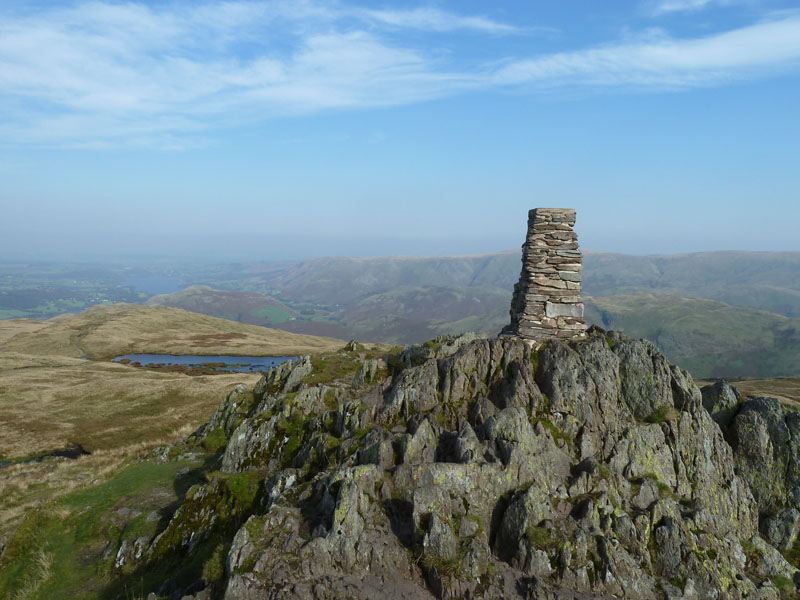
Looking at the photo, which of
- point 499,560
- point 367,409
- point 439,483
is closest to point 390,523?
point 439,483

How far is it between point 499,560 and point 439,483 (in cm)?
439

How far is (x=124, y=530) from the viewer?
28.7 meters

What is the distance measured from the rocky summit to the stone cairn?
2.12 metres

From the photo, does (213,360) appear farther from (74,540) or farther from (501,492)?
(501,492)

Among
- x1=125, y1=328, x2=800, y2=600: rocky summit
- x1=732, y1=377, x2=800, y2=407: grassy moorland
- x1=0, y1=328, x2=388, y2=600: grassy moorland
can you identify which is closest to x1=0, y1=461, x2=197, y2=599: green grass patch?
x1=0, y1=328, x2=388, y2=600: grassy moorland

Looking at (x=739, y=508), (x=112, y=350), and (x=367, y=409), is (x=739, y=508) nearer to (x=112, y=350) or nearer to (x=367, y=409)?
(x=367, y=409)

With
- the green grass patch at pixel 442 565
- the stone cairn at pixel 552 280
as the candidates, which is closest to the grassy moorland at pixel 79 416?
the green grass patch at pixel 442 565

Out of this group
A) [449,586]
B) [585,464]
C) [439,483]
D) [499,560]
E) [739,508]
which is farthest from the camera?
[739,508]

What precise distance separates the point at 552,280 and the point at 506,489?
1620cm

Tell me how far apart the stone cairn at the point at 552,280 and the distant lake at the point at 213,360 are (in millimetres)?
109685

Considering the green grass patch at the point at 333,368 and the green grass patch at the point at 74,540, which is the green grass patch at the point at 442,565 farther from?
the green grass patch at the point at 333,368

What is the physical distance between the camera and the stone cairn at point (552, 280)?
32.3 meters

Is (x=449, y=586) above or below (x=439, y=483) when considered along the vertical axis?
below

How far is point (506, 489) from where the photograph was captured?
75.4 feet
